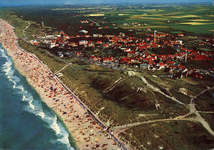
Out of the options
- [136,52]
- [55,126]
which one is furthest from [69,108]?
[136,52]

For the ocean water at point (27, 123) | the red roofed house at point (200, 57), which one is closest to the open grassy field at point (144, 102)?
the ocean water at point (27, 123)

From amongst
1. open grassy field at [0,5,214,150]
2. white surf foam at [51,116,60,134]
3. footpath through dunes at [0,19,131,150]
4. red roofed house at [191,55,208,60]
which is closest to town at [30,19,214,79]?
red roofed house at [191,55,208,60]

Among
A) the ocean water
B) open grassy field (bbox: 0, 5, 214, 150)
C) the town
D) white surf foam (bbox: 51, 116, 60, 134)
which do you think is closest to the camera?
open grassy field (bbox: 0, 5, 214, 150)

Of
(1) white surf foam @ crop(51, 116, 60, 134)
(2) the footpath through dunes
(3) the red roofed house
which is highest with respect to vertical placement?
(3) the red roofed house

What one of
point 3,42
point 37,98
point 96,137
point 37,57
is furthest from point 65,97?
point 3,42

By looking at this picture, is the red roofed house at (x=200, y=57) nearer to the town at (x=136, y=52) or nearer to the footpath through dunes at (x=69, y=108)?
the town at (x=136, y=52)

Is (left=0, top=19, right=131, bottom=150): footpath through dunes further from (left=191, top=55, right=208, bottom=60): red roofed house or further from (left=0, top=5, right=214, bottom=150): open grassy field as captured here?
(left=191, top=55, right=208, bottom=60): red roofed house

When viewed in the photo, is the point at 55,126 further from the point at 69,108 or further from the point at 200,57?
the point at 200,57
